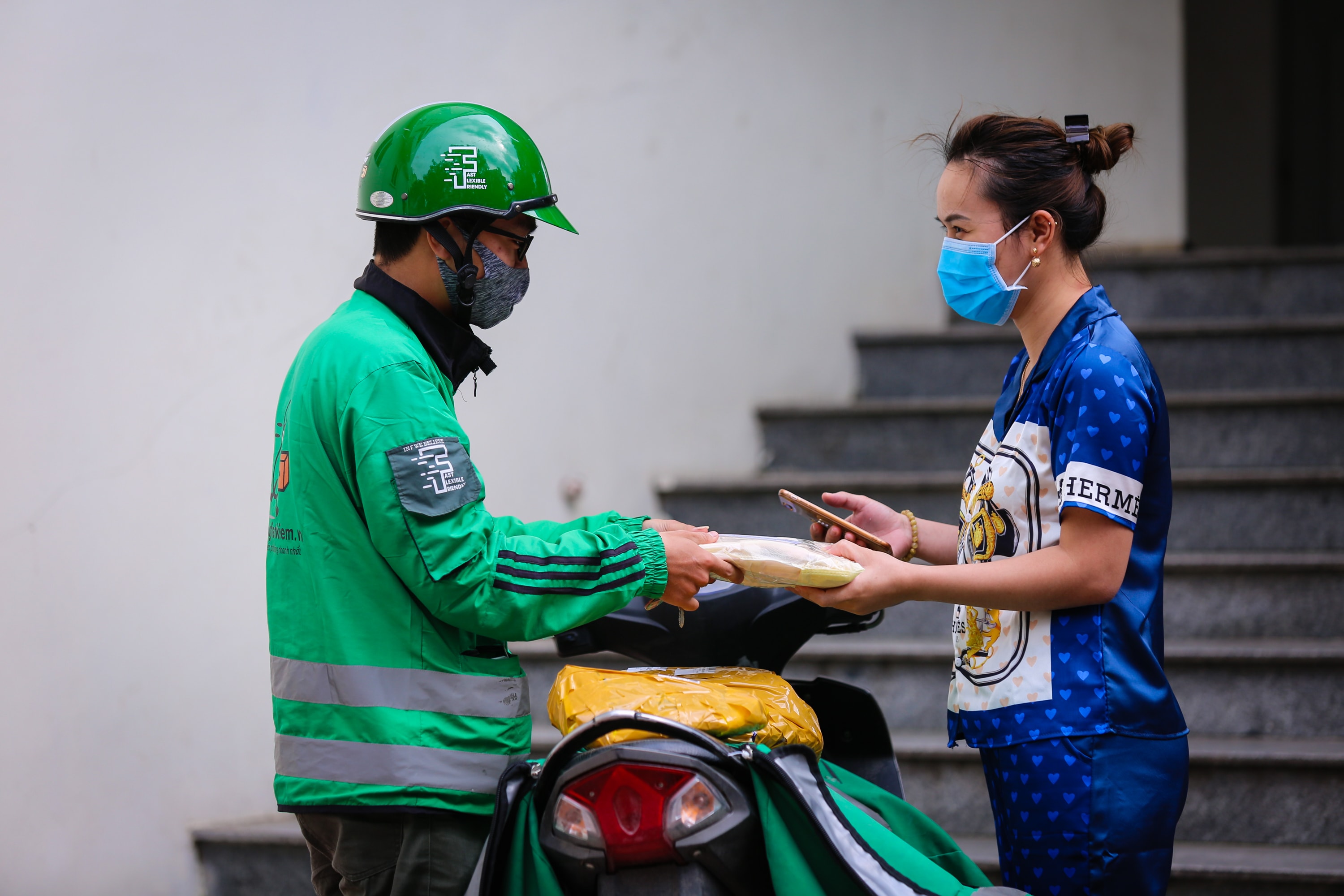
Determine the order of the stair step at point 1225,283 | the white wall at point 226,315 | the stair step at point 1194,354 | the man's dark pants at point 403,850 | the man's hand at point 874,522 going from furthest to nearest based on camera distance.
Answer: the stair step at point 1225,283, the stair step at point 1194,354, the white wall at point 226,315, the man's hand at point 874,522, the man's dark pants at point 403,850

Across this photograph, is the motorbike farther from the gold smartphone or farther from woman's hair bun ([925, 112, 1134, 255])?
woman's hair bun ([925, 112, 1134, 255])

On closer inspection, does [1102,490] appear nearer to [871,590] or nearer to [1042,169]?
[871,590]

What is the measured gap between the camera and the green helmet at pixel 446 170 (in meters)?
1.51

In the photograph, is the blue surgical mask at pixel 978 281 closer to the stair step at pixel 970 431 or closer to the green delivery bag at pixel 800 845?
the green delivery bag at pixel 800 845

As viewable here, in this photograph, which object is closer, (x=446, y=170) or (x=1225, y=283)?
(x=446, y=170)

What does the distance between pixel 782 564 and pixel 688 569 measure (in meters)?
0.12

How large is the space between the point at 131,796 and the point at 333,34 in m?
1.77

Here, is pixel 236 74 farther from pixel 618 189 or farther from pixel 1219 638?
pixel 1219 638

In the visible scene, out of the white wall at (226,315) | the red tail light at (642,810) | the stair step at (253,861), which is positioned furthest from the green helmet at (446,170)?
the stair step at (253,861)

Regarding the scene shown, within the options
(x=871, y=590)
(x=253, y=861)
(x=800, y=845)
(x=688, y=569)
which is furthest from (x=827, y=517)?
(x=253, y=861)

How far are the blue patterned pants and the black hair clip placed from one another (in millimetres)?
787

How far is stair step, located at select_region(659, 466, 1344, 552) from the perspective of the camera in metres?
3.29

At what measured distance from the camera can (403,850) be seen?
144cm

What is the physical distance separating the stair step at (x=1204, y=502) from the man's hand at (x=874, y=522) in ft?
4.89
